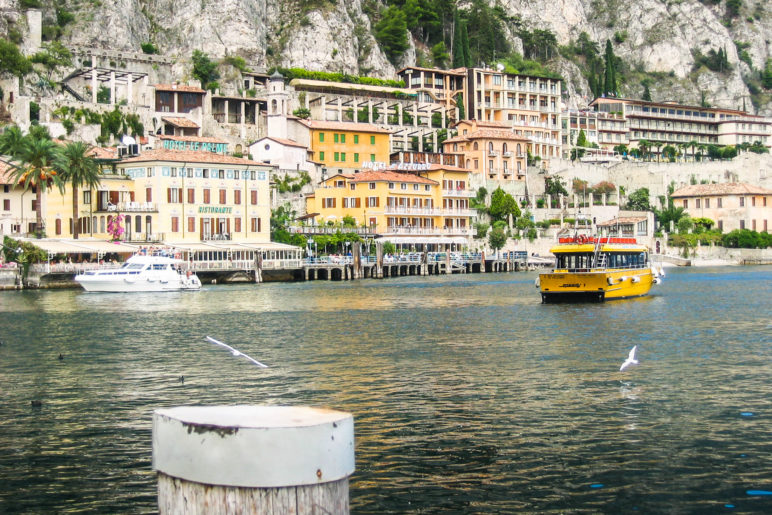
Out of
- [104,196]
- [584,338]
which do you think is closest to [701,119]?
[104,196]

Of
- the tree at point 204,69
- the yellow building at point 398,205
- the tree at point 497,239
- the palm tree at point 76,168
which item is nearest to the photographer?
the palm tree at point 76,168

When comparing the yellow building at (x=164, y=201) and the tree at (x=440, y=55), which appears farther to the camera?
the tree at (x=440, y=55)

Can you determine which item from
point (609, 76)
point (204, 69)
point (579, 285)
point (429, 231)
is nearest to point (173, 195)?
point (204, 69)

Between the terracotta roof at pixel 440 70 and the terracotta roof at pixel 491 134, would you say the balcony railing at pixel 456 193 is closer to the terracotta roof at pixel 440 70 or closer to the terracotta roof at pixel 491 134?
the terracotta roof at pixel 491 134

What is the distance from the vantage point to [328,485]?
7.43m

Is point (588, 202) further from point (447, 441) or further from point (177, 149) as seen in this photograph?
point (447, 441)

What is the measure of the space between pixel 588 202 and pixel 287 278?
190 ft

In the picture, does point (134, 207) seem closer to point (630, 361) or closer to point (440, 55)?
point (630, 361)

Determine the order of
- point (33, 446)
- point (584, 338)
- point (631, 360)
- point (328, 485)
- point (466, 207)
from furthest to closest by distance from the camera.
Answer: point (466, 207) < point (584, 338) < point (631, 360) < point (33, 446) < point (328, 485)

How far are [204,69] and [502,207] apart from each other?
122 ft

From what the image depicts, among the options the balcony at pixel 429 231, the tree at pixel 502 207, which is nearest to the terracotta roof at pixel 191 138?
the balcony at pixel 429 231

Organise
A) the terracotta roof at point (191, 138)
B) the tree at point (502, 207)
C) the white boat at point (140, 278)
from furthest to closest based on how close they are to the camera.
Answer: the tree at point (502, 207) → the terracotta roof at point (191, 138) → the white boat at point (140, 278)

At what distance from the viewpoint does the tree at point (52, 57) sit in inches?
4058

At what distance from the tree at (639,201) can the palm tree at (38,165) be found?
81.2 metres
